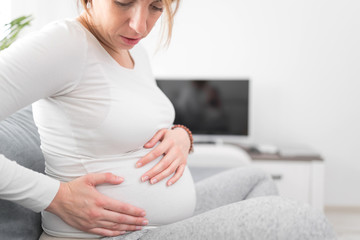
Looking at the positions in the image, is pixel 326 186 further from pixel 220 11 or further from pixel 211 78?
pixel 220 11

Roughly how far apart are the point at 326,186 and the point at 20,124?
2778 millimetres

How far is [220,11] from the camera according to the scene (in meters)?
3.19

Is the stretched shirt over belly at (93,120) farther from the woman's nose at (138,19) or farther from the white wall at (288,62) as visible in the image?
the white wall at (288,62)

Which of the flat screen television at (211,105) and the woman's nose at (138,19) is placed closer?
the woman's nose at (138,19)

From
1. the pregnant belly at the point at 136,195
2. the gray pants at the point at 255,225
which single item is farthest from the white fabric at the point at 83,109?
the gray pants at the point at 255,225

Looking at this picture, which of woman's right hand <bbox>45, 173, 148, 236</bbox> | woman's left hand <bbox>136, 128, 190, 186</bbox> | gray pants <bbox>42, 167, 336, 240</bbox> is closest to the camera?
gray pants <bbox>42, 167, 336, 240</bbox>

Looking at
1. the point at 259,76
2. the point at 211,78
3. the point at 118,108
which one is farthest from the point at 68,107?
the point at 259,76

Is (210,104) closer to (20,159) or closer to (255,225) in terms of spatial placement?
(20,159)

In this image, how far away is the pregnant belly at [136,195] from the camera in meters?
0.87

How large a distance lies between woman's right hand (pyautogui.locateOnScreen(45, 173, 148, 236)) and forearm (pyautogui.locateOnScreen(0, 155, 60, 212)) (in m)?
0.02

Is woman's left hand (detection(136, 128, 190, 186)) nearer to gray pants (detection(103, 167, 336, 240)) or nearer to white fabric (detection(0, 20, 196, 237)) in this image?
white fabric (detection(0, 20, 196, 237))

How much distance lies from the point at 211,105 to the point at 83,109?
2356mm

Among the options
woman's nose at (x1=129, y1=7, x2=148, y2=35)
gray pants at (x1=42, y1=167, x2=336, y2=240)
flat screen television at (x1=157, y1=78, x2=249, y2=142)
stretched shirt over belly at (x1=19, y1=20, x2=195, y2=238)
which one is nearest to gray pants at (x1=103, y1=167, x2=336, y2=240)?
gray pants at (x1=42, y1=167, x2=336, y2=240)

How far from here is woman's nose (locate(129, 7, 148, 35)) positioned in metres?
0.83
